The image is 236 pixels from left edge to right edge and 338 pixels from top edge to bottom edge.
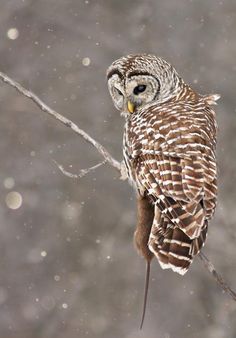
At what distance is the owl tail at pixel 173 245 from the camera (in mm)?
3588

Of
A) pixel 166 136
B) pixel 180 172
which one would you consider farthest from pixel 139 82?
pixel 180 172

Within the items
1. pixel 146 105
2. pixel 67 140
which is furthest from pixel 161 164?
pixel 67 140

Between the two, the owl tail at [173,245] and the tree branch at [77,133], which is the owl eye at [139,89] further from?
the owl tail at [173,245]

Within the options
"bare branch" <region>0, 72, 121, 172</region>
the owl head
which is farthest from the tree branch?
the owl head

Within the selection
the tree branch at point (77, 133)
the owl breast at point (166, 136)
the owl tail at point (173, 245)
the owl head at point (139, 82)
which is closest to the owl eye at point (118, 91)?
the owl head at point (139, 82)

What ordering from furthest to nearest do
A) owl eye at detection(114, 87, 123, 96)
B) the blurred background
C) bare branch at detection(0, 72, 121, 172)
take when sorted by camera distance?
the blurred background
owl eye at detection(114, 87, 123, 96)
bare branch at detection(0, 72, 121, 172)

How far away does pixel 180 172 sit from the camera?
3.77 meters

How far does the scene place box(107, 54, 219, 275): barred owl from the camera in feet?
12.0

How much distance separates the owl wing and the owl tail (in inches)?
1.7

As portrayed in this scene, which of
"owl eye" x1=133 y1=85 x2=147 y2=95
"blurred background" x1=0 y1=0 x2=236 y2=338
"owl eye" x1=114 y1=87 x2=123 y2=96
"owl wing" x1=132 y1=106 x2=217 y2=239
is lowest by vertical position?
"blurred background" x1=0 y1=0 x2=236 y2=338

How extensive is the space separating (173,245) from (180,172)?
0.30 m

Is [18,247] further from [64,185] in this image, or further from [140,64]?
[140,64]

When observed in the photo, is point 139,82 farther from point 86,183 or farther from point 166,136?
point 86,183

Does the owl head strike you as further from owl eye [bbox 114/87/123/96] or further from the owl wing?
the owl wing
